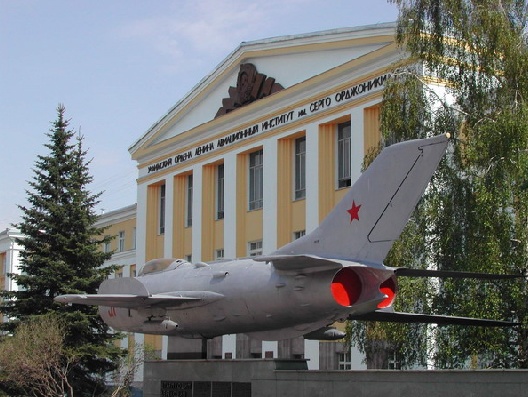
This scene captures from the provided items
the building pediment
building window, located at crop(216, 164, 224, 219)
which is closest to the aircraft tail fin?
the building pediment

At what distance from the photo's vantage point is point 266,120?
40.7 meters

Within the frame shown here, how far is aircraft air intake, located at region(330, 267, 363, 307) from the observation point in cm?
1633

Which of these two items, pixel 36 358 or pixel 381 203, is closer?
pixel 381 203

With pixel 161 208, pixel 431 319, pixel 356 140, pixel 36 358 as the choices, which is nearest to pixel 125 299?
pixel 431 319

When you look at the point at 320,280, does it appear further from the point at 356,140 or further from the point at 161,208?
the point at 161,208

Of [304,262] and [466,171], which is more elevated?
[466,171]

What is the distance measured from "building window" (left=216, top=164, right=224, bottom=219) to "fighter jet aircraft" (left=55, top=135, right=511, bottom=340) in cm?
2441

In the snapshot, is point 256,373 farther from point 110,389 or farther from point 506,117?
point 110,389

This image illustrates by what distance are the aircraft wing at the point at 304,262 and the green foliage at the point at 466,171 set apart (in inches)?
258

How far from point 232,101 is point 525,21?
69.2ft

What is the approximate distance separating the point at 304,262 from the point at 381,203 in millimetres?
1792

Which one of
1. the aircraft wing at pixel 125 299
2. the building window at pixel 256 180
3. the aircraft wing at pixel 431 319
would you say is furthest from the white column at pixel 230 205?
the aircraft wing at pixel 431 319

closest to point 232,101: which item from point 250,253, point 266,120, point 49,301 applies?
point 266,120

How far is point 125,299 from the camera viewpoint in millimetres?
18766
